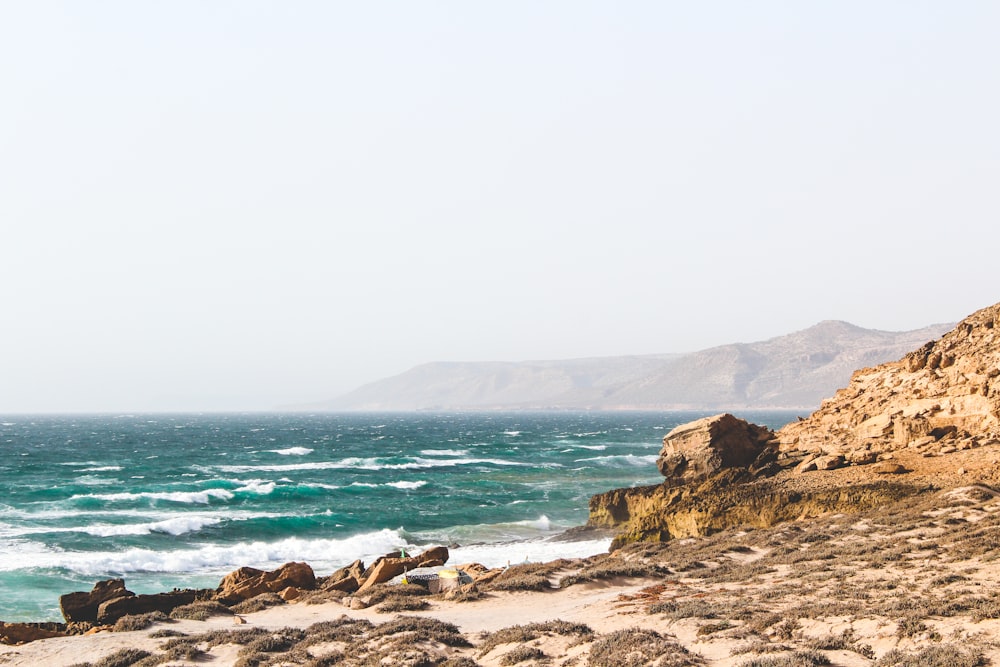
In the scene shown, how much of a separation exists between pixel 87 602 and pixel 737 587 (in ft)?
50.1

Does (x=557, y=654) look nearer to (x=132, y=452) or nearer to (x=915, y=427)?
(x=915, y=427)

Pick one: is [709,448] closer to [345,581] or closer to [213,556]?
[345,581]

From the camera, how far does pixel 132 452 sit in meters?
81.2

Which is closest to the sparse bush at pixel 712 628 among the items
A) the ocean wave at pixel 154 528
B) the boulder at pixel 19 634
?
the boulder at pixel 19 634

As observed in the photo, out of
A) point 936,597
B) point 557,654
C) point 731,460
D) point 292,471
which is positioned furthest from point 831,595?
point 292,471

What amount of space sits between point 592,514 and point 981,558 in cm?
2040

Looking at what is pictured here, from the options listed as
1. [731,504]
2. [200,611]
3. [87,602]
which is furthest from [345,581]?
[731,504]

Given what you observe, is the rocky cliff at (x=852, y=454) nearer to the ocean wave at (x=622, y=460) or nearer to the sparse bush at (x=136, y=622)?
the sparse bush at (x=136, y=622)

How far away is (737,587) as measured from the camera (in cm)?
1581

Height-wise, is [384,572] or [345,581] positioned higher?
[384,572]

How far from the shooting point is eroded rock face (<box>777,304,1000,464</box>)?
25312mm

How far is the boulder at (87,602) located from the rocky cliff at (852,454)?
15542 millimetres

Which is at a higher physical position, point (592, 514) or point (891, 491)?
point (891, 491)

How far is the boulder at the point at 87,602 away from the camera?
1923cm
